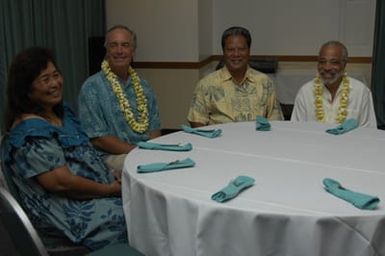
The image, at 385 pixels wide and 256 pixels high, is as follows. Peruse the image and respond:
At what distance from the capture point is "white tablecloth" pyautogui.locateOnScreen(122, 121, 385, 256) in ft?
4.35

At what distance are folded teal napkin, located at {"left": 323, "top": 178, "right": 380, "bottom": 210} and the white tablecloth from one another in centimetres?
2

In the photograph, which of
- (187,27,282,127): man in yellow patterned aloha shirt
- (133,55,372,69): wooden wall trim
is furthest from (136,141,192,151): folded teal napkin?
(133,55,372,69): wooden wall trim

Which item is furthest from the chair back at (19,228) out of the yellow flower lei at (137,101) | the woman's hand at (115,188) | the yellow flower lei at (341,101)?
the yellow flower lei at (341,101)

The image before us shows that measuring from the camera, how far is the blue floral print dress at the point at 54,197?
1.75m

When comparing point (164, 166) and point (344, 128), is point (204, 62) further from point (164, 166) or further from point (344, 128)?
point (164, 166)

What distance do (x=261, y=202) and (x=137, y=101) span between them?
59.1 inches

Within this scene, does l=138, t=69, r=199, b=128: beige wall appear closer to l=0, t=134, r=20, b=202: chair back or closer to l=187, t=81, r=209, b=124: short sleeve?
l=187, t=81, r=209, b=124: short sleeve

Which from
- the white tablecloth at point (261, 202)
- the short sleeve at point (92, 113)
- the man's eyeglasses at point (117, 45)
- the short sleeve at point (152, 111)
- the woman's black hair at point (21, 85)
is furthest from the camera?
the short sleeve at point (152, 111)

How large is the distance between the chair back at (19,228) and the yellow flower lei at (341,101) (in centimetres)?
199

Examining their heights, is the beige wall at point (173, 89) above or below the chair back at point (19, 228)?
below

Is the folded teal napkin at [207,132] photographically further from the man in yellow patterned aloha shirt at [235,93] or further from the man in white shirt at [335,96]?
the man in white shirt at [335,96]

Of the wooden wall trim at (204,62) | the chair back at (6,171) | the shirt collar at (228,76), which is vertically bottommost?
the chair back at (6,171)

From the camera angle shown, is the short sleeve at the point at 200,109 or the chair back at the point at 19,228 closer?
the chair back at the point at 19,228

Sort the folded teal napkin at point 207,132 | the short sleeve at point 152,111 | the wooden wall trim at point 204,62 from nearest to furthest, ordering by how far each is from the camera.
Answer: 1. the folded teal napkin at point 207,132
2. the short sleeve at point 152,111
3. the wooden wall trim at point 204,62
